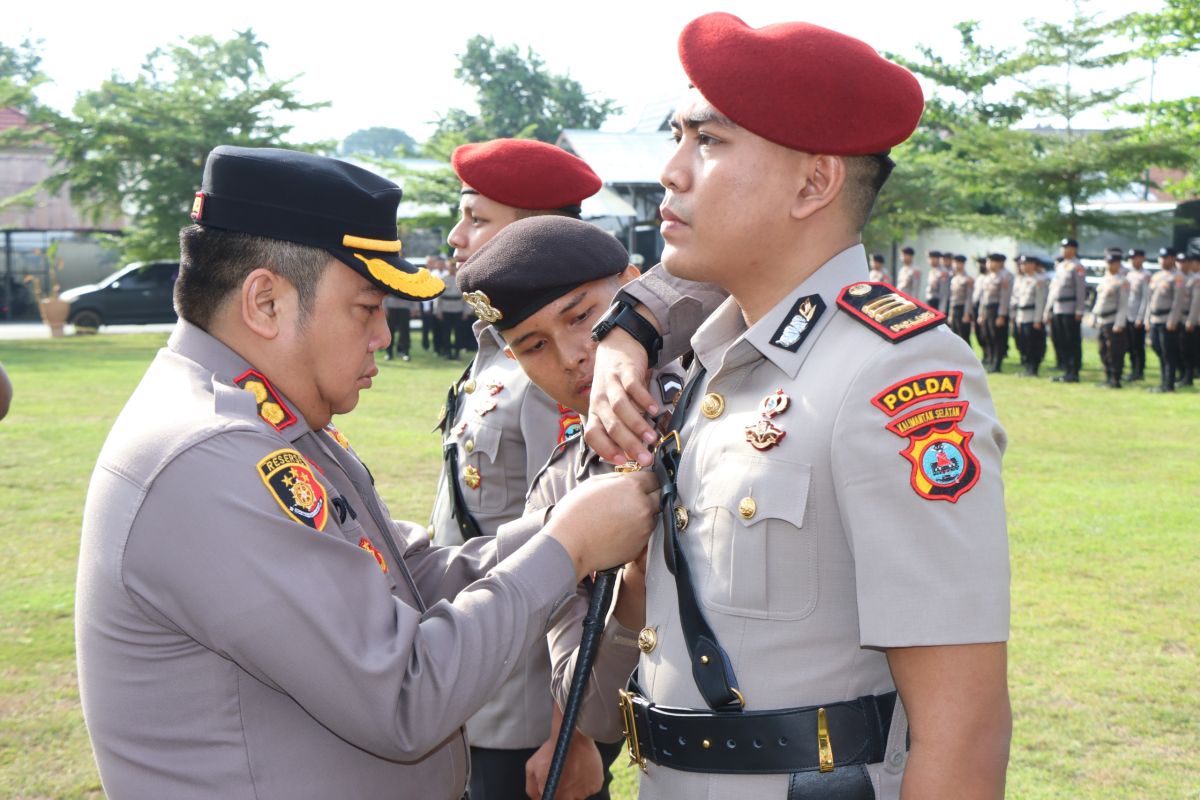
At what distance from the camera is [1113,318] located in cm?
1825

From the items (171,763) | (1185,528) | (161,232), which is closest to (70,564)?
(171,763)

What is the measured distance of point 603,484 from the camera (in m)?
2.13

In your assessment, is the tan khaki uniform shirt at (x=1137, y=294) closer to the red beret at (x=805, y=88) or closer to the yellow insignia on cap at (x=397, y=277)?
the red beret at (x=805, y=88)

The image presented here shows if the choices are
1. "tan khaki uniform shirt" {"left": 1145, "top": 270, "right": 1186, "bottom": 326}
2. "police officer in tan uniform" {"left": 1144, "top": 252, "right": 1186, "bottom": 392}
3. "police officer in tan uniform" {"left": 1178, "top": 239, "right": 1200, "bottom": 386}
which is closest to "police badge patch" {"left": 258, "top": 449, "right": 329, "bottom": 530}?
"police officer in tan uniform" {"left": 1144, "top": 252, "right": 1186, "bottom": 392}

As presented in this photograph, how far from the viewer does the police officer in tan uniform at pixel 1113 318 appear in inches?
711

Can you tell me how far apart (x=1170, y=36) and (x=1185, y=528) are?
60.4 ft

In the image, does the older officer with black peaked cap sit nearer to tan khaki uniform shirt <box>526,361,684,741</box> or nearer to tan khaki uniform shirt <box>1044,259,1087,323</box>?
tan khaki uniform shirt <box>526,361,684,741</box>

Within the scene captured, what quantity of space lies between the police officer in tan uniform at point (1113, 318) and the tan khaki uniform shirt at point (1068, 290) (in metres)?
0.33

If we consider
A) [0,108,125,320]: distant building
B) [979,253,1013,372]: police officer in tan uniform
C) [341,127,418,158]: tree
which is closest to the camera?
[979,253,1013,372]: police officer in tan uniform

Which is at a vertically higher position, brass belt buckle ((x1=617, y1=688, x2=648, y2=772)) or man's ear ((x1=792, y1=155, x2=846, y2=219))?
man's ear ((x1=792, y1=155, x2=846, y2=219))

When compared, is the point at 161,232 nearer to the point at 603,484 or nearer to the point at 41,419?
the point at 41,419

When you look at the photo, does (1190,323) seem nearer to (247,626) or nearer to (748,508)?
(748,508)

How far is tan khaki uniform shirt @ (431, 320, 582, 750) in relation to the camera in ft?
9.89

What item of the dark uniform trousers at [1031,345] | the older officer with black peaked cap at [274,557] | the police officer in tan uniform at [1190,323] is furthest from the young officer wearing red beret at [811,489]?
the dark uniform trousers at [1031,345]
